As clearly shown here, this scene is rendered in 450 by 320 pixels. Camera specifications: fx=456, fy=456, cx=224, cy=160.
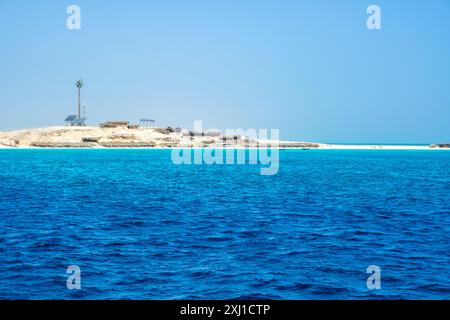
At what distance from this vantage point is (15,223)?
34.1 m

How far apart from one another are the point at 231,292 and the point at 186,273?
10.3ft

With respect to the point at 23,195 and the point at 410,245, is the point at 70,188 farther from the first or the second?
the point at 410,245

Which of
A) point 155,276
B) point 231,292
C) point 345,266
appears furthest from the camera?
point 345,266

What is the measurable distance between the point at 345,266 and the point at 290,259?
281 centimetres

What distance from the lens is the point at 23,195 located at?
5388cm
